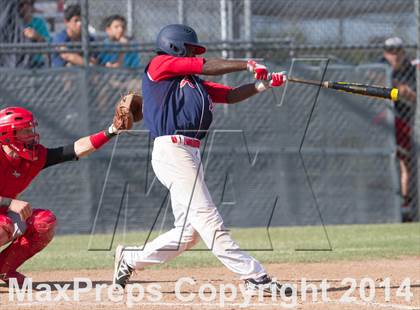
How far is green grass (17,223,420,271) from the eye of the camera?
8.57m

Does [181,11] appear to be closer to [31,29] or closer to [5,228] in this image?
[31,29]

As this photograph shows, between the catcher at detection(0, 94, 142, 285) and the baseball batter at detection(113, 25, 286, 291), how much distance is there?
397 mm

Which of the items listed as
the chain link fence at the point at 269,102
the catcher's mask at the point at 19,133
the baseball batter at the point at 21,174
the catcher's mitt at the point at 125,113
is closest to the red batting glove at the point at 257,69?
the catcher's mitt at the point at 125,113

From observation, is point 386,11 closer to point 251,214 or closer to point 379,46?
point 379,46

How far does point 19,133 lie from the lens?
6.68 m

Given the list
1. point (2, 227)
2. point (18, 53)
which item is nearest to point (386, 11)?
point (18, 53)

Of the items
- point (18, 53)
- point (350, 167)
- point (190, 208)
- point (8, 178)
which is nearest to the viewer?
point (190, 208)

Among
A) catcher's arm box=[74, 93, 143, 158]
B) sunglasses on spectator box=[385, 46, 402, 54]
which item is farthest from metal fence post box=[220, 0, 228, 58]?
catcher's arm box=[74, 93, 143, 158]

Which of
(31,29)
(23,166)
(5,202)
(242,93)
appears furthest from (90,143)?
(31,29)

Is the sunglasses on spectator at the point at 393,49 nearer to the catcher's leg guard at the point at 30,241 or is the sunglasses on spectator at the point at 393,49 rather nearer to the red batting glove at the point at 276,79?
the red batting glove at the point at 276,79

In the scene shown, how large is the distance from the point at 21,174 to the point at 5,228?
50 centimetres

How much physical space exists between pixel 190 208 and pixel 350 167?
5.70m

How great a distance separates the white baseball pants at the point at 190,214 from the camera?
637 centimetres

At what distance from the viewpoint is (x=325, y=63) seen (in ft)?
38.0
